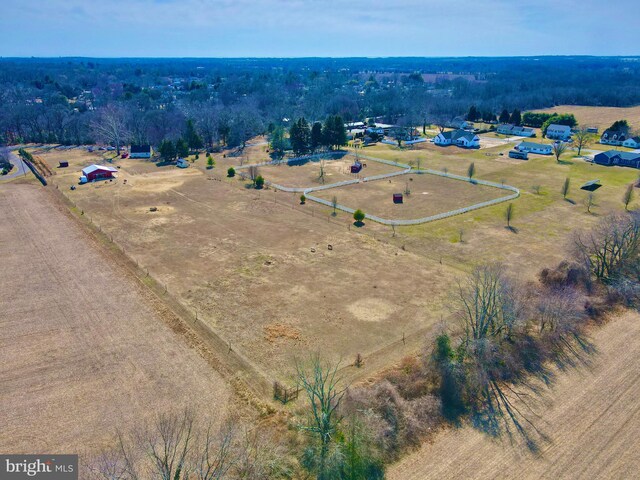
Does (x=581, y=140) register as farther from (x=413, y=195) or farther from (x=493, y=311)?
(x=493, y=311)

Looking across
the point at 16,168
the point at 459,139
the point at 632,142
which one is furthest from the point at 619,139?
the point at 16,168

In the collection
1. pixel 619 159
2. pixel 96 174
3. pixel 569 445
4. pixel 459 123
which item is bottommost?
pixel 569 445

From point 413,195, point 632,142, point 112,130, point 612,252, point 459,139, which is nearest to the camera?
point 612,252

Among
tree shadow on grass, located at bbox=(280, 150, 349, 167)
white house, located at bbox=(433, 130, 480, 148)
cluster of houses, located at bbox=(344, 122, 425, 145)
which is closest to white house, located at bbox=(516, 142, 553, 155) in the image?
white house, located at bbox=(433, 130, 480, 148)

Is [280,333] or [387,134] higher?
[387,134]

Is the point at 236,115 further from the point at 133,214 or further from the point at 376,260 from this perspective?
the point at 376,260

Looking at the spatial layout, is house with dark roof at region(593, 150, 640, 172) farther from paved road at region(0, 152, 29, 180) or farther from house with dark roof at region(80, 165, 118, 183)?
paved road at region(0, 152, 29, 180)

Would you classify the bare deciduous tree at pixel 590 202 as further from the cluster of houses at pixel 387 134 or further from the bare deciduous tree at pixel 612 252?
the cluster of houses at pixel 387 134
